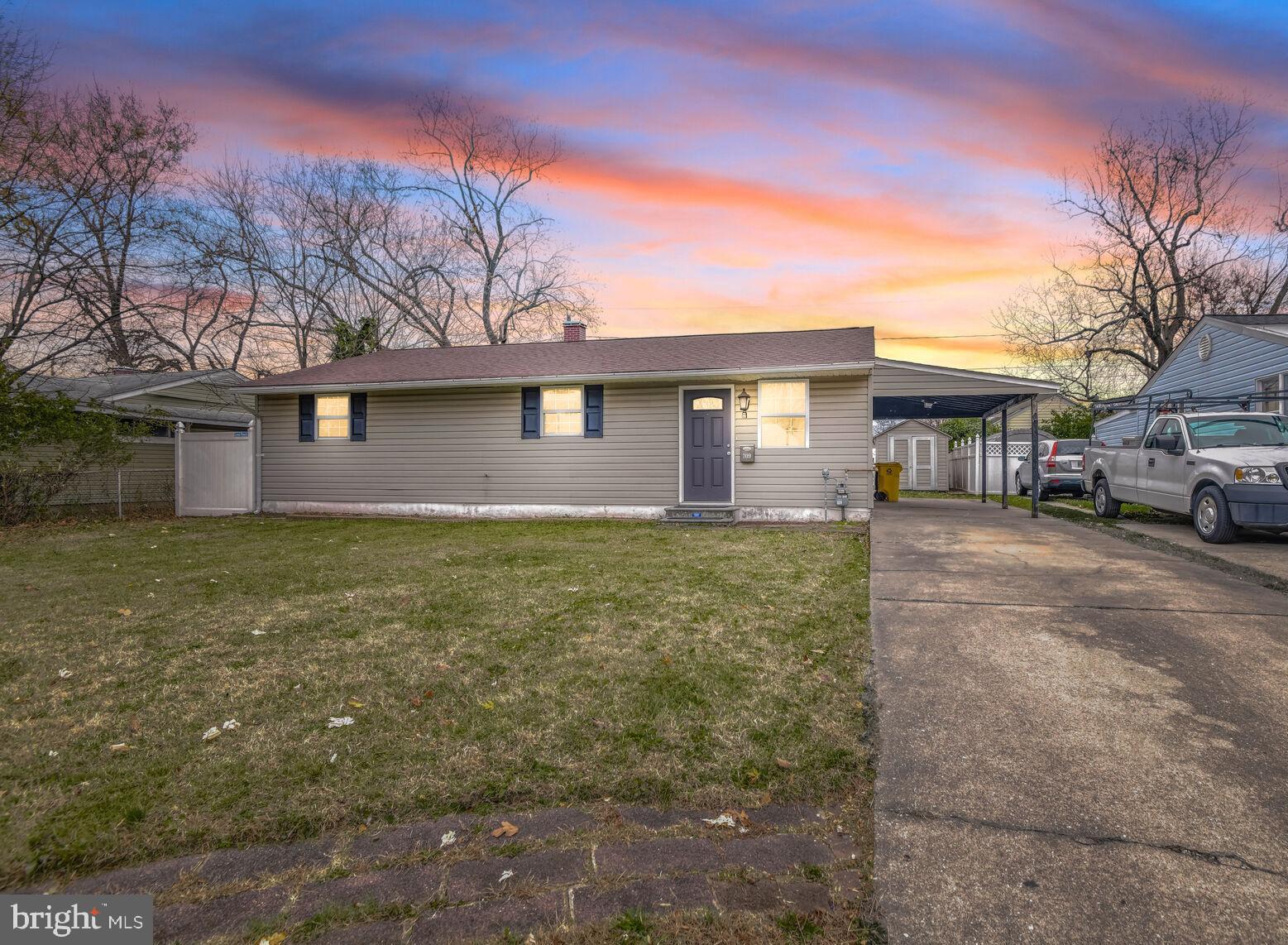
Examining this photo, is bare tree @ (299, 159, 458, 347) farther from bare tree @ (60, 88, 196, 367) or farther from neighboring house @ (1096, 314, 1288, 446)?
neighboring house @ (1096, 314, 1288, 446)

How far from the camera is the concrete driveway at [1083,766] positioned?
5.73ft

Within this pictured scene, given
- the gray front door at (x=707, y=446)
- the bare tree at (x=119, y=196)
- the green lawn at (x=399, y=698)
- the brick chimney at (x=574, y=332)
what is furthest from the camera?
the brick chimney at (x=574, y=332)

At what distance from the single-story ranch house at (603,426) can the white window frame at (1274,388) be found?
430cm

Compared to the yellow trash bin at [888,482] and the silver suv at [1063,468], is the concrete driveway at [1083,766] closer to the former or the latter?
the yellow trash bin at [888,482]

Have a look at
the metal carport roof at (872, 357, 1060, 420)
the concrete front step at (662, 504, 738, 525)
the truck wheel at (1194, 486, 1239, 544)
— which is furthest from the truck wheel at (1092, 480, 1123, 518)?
the concrete front step at (662, 504, 738, 525)

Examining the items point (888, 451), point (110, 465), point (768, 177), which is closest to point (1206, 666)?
point (768, 177)

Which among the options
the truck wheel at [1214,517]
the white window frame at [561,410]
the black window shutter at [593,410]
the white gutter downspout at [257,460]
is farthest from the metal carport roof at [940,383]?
the white gutter downspout at [257,460]

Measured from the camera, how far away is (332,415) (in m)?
14.3

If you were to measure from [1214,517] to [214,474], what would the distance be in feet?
61.2

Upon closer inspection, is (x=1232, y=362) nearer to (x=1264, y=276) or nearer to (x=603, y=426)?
(x=1264, y=276)

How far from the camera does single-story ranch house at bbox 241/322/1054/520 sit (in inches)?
467

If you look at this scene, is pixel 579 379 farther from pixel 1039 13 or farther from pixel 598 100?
pixel 1039 13

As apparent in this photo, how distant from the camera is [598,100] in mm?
12438

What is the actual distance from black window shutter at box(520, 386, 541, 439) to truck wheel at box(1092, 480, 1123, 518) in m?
10.8
